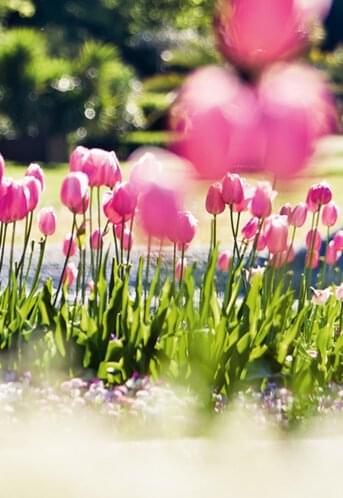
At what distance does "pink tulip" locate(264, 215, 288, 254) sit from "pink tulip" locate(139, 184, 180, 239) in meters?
2.62

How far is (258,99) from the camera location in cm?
98

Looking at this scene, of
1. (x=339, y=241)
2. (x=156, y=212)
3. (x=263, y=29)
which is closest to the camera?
(x=263, y=29)

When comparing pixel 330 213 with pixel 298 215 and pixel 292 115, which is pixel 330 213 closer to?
pixel 298 215

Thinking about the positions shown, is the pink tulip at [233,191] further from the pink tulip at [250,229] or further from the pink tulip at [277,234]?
the pink tulip at [250,229]

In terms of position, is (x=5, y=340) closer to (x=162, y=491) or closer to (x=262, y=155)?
(x=162, y=491)

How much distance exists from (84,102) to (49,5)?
76.5ft

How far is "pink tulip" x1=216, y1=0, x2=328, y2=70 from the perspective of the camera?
0.90 metres

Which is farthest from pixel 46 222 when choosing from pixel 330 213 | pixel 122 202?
pixel 330 213

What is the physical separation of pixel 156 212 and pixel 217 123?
11 cm

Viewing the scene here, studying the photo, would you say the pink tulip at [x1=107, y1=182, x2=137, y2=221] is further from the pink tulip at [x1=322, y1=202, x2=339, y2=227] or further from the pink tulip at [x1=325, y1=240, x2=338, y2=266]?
the pink tulip at [x1=325, y1=240, x2=338, y2=266]

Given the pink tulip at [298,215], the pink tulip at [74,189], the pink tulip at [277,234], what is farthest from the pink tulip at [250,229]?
the pink tulip at [74,189]

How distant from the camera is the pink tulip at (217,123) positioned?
93 cm

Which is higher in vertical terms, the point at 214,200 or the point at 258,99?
the point at 258,99

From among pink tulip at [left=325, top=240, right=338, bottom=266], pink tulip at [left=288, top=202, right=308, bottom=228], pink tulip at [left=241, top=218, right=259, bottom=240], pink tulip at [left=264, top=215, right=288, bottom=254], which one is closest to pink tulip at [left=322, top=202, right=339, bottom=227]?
pink tulip at [left=325, top=240, right=338, bottom=266]
